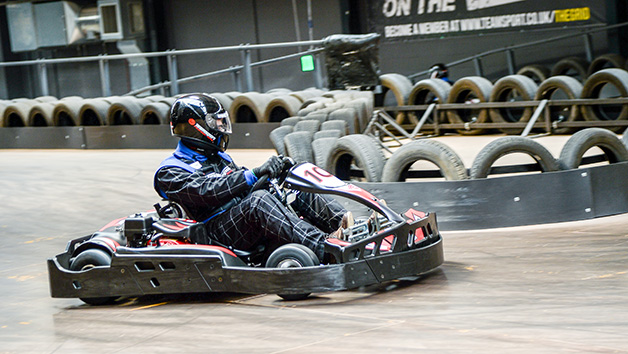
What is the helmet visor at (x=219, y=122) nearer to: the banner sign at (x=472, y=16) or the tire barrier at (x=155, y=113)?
the tire barrier at (x=155, y=113)

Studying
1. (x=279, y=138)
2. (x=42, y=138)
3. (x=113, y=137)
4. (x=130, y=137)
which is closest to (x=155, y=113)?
(x=130, y=137)

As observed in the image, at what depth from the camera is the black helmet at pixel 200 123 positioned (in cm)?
445

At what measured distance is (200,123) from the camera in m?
4.45

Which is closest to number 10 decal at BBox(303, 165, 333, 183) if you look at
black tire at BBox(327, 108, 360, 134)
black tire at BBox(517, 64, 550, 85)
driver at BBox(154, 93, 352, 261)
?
driver at BBox(154, 93, 352, 261)

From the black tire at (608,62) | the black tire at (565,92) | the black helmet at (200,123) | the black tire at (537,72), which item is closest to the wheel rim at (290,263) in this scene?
the black helmet at (200,123)

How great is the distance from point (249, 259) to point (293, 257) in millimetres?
411

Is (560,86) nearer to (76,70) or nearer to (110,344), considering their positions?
(110,344)

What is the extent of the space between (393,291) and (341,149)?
218 cm

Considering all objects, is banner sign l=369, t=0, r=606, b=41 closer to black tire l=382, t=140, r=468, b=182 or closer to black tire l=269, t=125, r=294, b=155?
black tire l=269, t=125, r=294, b=155

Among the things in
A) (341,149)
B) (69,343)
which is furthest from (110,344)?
(341,149)

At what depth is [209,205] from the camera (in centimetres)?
433

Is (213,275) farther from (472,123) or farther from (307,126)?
(472,123)

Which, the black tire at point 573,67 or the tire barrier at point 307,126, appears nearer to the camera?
the tire barrier at point 307,126

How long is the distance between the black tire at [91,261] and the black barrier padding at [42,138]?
27.5 ft
